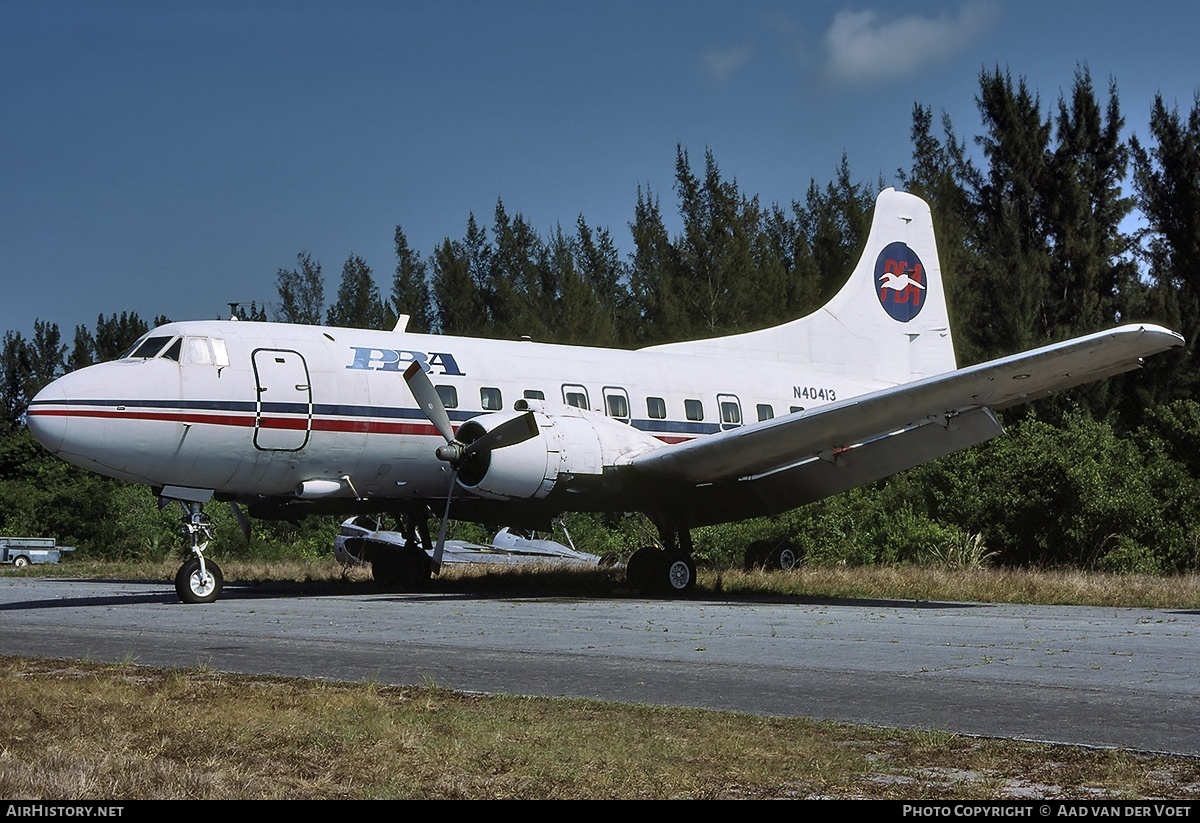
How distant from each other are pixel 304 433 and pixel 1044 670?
11.3 metres

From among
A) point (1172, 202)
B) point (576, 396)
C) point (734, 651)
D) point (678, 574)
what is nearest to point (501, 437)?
point (576, 396)

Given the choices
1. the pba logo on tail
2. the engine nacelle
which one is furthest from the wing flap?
the pba logo on tail

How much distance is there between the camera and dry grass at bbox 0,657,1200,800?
5.66m

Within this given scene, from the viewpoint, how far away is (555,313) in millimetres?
58688

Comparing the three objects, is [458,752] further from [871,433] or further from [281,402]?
[871,433]

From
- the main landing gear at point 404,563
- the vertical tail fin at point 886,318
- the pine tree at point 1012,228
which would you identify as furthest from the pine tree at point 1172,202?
the main landing gear at point 404,563

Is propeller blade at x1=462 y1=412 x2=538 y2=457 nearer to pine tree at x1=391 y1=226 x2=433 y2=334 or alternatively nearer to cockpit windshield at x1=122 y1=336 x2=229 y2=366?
cockpit windshield at x1=122 y1=336 x2=229 y2=366

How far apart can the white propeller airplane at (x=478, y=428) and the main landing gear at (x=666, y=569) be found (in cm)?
3

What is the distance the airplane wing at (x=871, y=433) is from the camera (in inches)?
653

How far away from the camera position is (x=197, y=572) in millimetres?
17094

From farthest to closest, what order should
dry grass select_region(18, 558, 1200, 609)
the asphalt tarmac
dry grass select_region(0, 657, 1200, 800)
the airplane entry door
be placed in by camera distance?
dry grass select_region(18, 558, 1200, 609) → the airplane entry door → the asphalt tarmac → dry grass select_region(0, 657, 1200, 800)

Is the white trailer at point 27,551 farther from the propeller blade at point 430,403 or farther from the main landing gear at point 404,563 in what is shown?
the propeller blade at point 430,403

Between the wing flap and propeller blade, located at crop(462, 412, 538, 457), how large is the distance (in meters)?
1.99

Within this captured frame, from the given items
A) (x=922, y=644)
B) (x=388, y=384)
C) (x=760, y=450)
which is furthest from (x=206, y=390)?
(x=922, y=644)
